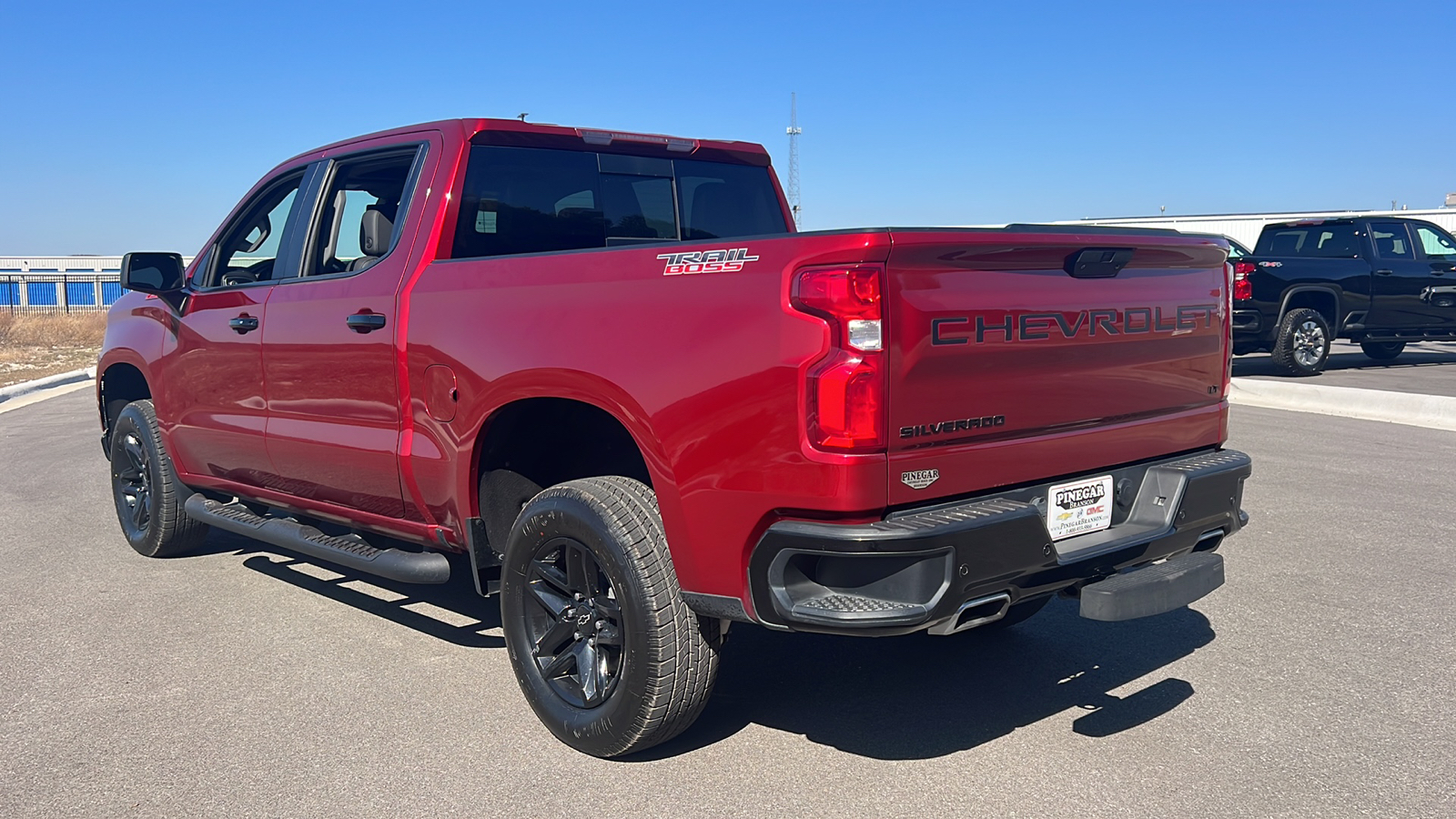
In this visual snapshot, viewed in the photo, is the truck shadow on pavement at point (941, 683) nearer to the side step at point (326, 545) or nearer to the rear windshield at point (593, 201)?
the side step at point (326, 545)

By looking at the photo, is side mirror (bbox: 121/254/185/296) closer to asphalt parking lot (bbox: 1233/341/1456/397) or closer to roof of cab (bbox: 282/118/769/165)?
roof of cab (bbox: 282/118/769/165)

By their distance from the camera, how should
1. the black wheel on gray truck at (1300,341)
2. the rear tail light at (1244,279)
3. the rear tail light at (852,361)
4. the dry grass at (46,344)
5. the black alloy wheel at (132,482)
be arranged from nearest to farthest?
the rear tail light at (852,361) < the black alloy wheel at (132,482) < the rear tail light at (1244,279) < the black wheel on gray truck at (1300,341) < the dry grass at (46,344)

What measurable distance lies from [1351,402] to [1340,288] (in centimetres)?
414

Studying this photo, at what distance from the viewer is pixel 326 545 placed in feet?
15.9

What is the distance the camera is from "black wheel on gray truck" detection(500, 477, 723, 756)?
3400mm

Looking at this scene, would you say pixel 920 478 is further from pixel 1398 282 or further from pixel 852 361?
pixel 1398 282

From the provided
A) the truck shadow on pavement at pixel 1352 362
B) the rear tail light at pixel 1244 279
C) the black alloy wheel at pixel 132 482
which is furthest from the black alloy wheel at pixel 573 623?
the truck shadow on pavement at pixel 1352 362

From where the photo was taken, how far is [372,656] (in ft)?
15.3

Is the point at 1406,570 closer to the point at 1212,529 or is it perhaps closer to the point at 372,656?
the point at 1212,529

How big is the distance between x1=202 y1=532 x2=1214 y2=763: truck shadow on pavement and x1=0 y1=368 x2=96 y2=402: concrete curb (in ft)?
39.6

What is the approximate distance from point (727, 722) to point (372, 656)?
1601mm

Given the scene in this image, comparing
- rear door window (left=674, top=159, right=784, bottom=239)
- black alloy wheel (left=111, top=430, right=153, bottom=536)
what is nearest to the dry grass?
black alloy wheel (left=111, top=430, right=153, bottom=536)

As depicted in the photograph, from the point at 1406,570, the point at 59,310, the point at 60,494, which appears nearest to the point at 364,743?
the point at 1406,570

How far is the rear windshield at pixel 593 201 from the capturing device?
4551 millimetres
